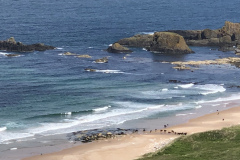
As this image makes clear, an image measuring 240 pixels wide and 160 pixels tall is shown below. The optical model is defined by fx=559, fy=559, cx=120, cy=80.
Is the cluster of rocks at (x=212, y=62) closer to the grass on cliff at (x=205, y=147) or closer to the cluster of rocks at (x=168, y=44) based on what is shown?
the cluster of rocks at (x=168, y=44)

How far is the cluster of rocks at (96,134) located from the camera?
282 feet

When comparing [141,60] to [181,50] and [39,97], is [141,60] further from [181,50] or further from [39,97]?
[39,97]

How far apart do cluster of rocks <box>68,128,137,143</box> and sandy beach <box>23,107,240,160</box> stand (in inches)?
56.7

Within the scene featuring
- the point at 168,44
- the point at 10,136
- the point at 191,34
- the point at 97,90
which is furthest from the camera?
the point at 191,34

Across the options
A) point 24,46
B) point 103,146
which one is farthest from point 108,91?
point 24,46

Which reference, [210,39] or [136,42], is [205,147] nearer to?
[136,42]

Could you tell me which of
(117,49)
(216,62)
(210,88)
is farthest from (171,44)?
(210,88)

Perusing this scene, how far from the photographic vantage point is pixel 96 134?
88062mm

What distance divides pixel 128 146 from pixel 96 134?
7.29m

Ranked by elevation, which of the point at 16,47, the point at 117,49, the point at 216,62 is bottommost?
the point at 216,62

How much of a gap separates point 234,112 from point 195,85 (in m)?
20.2

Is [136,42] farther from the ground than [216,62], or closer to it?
farther from the ground

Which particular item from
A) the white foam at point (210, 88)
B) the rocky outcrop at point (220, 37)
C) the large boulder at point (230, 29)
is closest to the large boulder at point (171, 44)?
the rocky outcrop at point (220, 37)

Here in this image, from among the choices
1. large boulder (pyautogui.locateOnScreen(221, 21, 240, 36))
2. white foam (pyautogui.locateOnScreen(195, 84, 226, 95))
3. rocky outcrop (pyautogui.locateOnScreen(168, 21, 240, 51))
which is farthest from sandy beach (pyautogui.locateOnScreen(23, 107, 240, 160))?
large boulder (pyautogui.locateOnScreen(221, 21, 240, 36))
